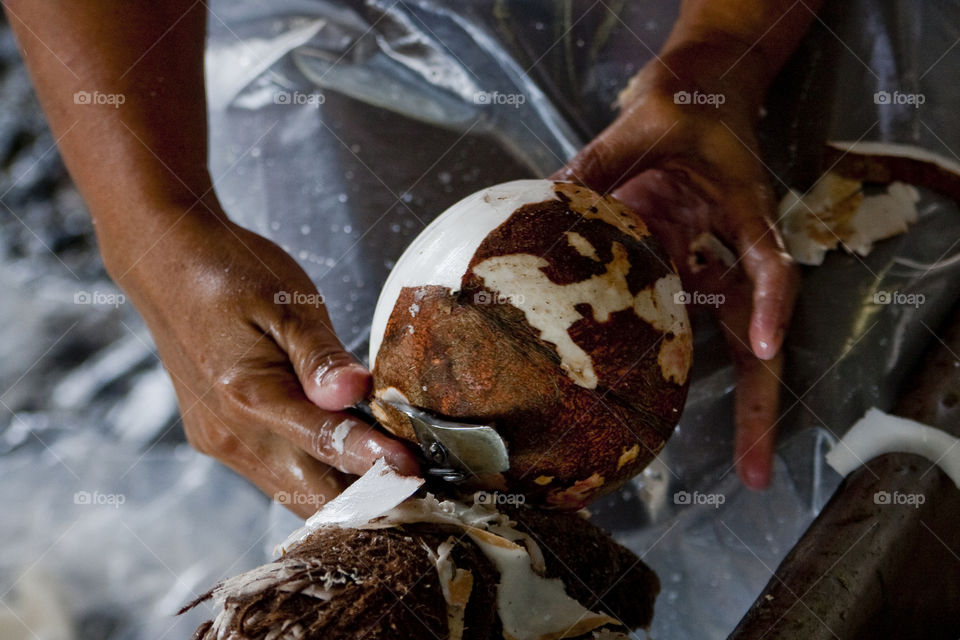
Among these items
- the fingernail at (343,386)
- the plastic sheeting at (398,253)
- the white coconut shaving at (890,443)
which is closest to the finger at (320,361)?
the fingernail at (343,386)

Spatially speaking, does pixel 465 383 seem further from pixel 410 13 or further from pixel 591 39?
pixel 410 13

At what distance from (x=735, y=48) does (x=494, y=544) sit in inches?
39.8

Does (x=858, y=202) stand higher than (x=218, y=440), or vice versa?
(x=858, y=202)

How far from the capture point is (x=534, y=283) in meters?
0.87

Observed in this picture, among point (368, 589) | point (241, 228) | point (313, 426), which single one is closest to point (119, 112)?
point (241, 228)

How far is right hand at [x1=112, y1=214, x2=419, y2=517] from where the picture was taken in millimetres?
1062

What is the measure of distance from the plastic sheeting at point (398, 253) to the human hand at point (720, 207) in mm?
48

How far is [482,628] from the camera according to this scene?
77cm

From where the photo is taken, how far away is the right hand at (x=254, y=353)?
1.06 m

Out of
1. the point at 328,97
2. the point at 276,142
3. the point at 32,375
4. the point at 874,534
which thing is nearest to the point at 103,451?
the point at 32,375

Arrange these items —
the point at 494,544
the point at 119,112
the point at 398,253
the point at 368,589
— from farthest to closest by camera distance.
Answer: the point at 398,253 → the point at 119,112 → the point at 494,544 → the point at 368,589

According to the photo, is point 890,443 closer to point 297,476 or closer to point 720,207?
point 720,207

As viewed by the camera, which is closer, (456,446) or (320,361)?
(456,446)

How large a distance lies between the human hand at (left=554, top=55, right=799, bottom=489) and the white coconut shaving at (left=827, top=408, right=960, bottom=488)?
14cm
